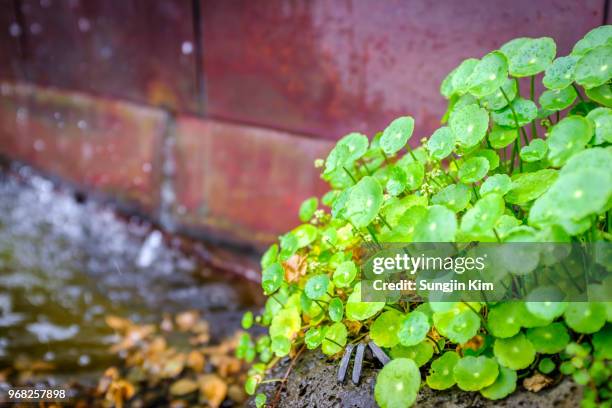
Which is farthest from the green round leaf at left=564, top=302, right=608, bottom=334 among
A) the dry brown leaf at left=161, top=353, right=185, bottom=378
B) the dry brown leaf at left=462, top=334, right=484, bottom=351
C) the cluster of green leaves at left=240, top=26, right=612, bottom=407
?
the dry brown leaf at left=161, top=353, right=185, bottom=378

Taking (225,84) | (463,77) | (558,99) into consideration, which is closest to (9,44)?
(225,84)

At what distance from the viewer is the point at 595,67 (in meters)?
1.43

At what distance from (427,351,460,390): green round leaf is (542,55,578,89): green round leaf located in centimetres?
77

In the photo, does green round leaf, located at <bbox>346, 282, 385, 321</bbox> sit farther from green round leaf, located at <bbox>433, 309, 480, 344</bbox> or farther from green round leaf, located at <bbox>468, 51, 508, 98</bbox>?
green round leaf, located at <bbox>468, 51, 508, 98</bbox>

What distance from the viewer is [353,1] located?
2.66 meters

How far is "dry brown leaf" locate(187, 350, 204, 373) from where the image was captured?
2.59 meters

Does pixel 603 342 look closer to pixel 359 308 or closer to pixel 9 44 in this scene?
pixel 359 308

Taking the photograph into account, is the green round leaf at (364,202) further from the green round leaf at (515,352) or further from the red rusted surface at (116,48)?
the red rusted surface at (116,48)

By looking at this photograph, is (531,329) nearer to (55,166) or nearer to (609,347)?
(609,347)

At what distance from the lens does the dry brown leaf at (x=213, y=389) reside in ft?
7.72

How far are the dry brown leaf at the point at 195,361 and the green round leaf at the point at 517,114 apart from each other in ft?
5.67

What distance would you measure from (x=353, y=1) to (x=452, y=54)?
0.57 meters

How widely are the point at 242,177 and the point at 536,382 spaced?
233 cm

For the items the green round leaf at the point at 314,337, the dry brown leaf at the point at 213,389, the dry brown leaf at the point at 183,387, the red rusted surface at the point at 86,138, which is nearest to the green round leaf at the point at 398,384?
the green round leaf at the point at 314,337
